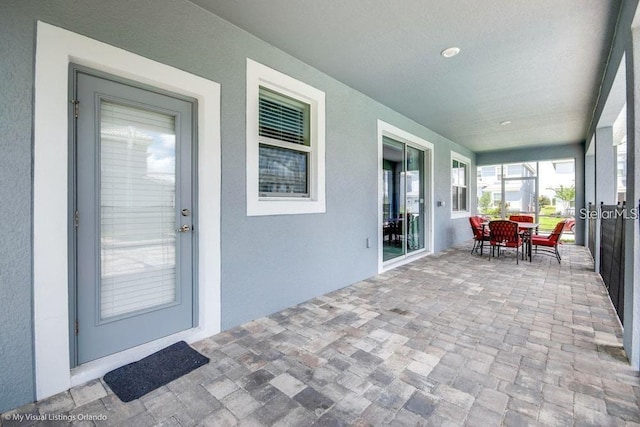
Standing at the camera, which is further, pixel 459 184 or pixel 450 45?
pixel 459 184

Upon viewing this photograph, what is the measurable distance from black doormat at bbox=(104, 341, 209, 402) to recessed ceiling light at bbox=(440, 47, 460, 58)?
3665 millimetres

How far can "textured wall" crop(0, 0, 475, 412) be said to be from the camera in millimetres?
1614

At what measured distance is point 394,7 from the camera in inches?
92.6

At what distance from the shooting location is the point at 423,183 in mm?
6227

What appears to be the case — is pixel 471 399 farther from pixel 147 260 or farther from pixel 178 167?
pixel 178 167

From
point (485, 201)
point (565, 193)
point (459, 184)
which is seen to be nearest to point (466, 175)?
point (459, 184)

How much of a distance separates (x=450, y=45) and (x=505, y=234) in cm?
405

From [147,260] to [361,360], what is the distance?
1.84 meters

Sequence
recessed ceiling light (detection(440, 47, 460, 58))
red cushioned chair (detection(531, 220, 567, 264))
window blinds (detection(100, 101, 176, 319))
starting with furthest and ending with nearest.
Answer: red cushioned chair (detection(531, 220, 567, 264)), recessed ceiling light (detection(440, 47, 460, 58)), window blinds (detection(100, 101, 176, 319))

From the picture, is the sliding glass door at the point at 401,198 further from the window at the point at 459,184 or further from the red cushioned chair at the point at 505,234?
the window at the point at 459,184

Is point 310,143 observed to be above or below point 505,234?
above

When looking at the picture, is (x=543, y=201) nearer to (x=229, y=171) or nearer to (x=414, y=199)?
(x=414, y=199)

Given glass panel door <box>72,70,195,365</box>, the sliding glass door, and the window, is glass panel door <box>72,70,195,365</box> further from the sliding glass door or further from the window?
the window

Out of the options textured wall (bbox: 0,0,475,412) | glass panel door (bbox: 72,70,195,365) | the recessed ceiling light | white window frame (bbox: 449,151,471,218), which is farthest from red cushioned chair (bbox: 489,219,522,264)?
glass panel door (bbox: 72,70,195,365)
